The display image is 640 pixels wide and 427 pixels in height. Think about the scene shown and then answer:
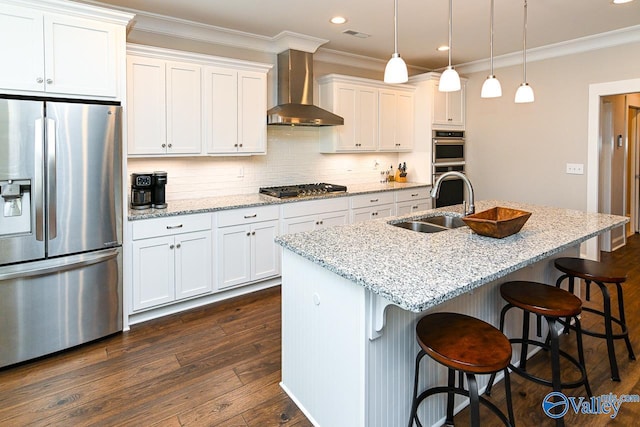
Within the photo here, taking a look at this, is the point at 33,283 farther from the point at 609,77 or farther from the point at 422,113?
the point at 609,77

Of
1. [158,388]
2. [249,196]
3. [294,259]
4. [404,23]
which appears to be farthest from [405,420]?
[404,23]

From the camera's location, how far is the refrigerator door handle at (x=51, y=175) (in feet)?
8.47

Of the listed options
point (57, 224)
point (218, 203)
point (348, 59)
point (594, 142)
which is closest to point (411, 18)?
point (348, 59)

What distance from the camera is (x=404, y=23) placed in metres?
3.82

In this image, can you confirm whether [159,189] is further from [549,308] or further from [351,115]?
[549,308]

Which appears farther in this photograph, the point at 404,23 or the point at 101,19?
the point at 404,23

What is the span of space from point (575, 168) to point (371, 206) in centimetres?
251

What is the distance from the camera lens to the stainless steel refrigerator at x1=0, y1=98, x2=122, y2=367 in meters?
2.50

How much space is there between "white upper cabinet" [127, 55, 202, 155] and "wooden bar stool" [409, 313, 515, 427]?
276 cm

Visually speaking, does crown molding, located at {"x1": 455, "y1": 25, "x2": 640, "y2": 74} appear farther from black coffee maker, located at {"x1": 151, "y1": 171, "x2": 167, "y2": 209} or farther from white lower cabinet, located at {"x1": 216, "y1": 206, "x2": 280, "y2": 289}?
black coffee maker, located at {"x1": 151, "y1": 171, "x2": 167, "y2": 209}

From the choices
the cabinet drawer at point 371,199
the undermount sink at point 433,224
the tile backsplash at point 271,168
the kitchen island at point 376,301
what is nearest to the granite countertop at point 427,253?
the kitchen island at point 376,301

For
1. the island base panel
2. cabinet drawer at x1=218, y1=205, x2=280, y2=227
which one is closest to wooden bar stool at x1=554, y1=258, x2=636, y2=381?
the island base panel

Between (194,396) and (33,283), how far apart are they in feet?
4.44

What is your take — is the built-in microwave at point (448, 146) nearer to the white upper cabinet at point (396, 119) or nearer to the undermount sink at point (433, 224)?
the white upper cabinet at point (396, 119)
